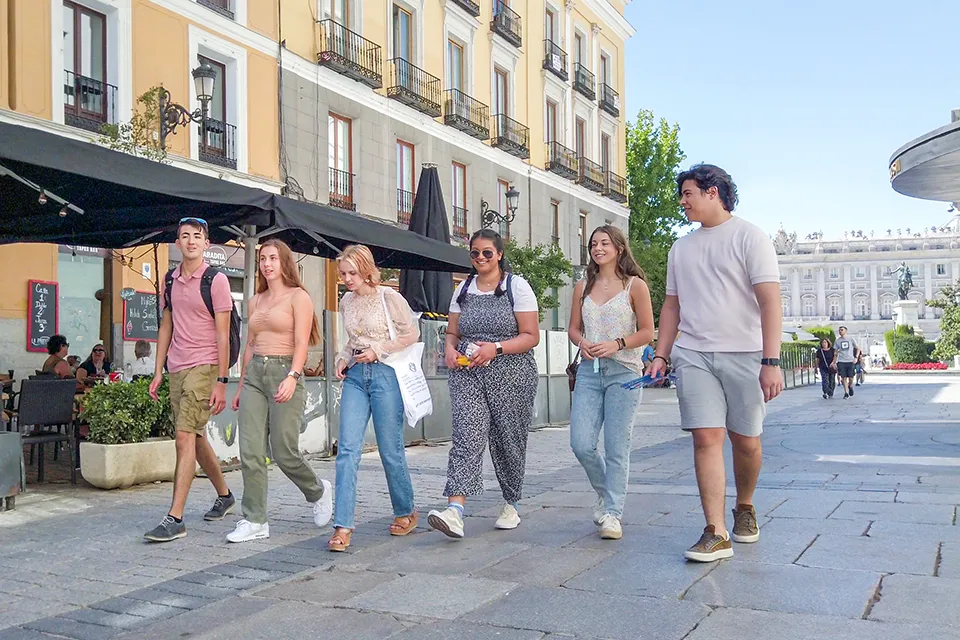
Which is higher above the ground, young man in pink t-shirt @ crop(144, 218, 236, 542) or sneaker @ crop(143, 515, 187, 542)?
young man in pink t-shirt @ crop(144, 218, 236, 542)

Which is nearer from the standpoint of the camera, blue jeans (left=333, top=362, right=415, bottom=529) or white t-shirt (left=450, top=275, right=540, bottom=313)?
blue jeans (left=333, top=362, right=415, bottom=529)

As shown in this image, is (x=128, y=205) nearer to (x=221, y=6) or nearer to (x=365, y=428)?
(x=365, y=428)

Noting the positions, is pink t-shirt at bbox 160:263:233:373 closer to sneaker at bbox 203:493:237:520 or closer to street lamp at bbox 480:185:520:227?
sneaker at bbox 203:493:237:520

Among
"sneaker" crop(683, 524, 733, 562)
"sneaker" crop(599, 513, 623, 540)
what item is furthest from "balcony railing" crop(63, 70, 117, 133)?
"sneaker" crop(683, 524, 733, 562)

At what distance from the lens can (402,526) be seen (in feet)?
18.2

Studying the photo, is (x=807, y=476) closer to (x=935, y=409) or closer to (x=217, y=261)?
(x=935, y=409)

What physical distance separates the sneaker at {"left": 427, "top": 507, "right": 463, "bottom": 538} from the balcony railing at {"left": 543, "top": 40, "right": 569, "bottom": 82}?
27154mm

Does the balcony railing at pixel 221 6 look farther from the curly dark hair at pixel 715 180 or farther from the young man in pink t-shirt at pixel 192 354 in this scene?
the curly dark hair at pixel 715 180

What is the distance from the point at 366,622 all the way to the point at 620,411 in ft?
6.88

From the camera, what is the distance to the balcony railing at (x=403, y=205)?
23406 millimetres

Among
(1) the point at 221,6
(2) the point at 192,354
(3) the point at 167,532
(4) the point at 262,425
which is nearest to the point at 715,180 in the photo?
(4) the point at 262,425

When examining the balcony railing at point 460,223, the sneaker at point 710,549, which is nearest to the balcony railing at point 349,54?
the balcony railing at point 460,223

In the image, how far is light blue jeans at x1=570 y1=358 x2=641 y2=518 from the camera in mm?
5285

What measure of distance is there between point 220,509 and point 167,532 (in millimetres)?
772
